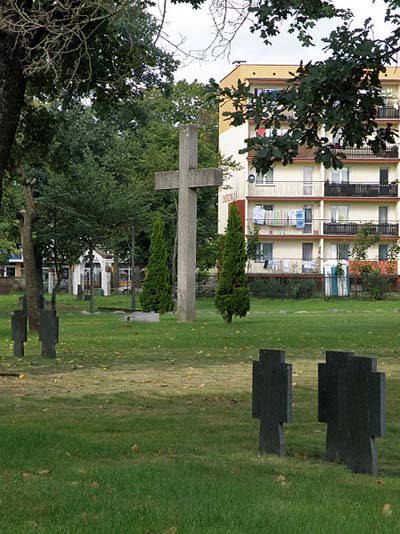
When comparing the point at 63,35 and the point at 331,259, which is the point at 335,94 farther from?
the point at 331,259

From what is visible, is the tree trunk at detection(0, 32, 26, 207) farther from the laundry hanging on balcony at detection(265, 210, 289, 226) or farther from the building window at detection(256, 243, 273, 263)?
the building window at detection(256, 243, 273, 263)

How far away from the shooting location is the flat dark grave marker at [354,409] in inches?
310

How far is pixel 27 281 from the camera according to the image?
25672 mm

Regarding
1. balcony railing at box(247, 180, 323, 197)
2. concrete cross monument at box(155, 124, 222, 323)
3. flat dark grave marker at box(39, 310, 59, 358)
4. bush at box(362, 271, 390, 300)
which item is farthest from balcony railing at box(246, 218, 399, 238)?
flat dark grave marker at box(39, 310, 59, 358)

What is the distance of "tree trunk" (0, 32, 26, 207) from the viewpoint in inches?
351

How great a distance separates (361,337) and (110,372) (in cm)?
1033

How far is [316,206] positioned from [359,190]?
299 centimetres

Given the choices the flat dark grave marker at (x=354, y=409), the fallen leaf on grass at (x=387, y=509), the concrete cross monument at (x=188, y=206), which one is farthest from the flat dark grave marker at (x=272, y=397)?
the concrete cross monument at (x=188, y=206)

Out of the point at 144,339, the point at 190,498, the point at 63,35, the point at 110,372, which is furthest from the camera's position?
the point at 144,339

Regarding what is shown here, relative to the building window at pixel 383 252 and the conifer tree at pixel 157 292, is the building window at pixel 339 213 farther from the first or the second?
the conifer tree at pixel 157 292

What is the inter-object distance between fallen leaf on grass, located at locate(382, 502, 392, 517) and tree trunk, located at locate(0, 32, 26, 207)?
4414 millimetres

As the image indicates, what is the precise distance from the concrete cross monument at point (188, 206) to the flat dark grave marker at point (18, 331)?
38.7ft

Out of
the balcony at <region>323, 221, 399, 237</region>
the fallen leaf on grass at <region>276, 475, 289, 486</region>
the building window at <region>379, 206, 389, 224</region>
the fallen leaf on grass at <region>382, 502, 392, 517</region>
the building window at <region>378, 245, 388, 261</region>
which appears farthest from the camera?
the building window at <region>378, 245, 388, 261</region>

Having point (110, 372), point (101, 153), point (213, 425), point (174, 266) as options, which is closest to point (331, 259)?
point (174, 266)
